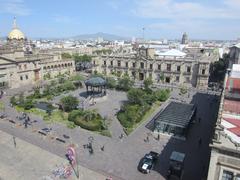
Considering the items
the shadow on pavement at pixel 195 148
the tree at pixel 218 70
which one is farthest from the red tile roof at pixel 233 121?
the tree at pixel 218 70

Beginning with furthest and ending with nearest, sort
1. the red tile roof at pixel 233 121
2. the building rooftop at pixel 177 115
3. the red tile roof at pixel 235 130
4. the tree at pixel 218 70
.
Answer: the tree at pixel 218 70 < the building rooftop at pixel 177 115 < the red tile roof at pixel 233 121 < the red tile roof at pixel 235 130

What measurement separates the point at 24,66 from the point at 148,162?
218 ft

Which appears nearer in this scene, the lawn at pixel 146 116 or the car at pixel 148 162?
the car at pixel 148 162

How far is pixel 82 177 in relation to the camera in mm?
28297

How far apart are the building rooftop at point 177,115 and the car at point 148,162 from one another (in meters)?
8.77

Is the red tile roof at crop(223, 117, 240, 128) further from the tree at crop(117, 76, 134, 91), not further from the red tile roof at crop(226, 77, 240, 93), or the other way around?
the tree at crop(117, 76, 134, 91)

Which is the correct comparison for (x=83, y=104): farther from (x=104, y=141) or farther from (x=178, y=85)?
(x=178, y=85)

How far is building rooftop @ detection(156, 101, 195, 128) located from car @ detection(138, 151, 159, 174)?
877cm

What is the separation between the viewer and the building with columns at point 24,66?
73.8 m

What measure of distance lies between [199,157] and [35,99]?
4638 centimetres

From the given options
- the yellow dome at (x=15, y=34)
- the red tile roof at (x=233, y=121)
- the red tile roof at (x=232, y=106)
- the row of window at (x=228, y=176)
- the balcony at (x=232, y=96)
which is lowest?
the row of window at (x=228, y=176)

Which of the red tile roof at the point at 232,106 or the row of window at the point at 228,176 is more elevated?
the red tile roof at the point at 232,106

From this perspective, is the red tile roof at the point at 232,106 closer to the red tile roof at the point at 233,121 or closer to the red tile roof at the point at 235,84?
the red tile roof at the point at 233,121

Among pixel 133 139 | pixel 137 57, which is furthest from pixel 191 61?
pixel 133 139
